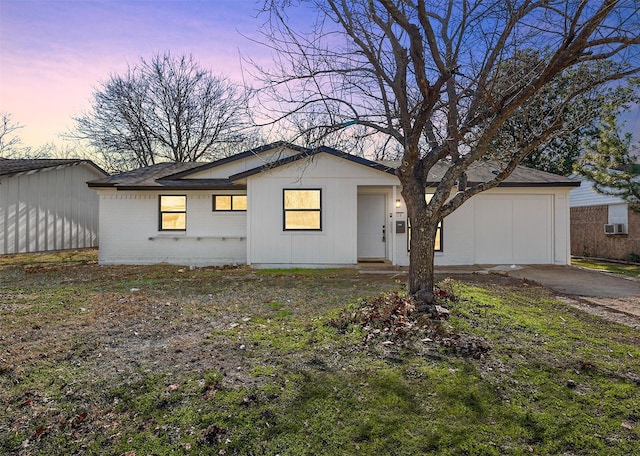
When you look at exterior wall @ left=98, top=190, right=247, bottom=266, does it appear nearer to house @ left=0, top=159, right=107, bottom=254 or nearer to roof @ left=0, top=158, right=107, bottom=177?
roof @ left=0, top=158, right=107, bottom=177

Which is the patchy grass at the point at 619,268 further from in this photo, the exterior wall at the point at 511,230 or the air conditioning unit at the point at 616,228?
the air conditioning unit at the point at 616,228

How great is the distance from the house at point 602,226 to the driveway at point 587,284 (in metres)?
5.38

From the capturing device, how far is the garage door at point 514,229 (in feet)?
38.3

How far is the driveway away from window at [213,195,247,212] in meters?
7.95

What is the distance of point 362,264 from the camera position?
454 inches

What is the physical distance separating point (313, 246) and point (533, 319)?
6.76m

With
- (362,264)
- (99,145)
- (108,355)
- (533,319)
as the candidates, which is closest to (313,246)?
(362,264)

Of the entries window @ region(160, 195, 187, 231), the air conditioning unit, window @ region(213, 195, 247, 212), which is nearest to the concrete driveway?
the air conditioning unit

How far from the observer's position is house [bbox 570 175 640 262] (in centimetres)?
1422

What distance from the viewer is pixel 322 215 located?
35.9ft

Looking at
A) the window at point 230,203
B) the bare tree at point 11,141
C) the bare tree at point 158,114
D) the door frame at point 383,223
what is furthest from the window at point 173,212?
the bare tree at point 11,141

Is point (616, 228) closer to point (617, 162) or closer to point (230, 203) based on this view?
point (617, 162)

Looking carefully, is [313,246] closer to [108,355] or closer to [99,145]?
[108,355]

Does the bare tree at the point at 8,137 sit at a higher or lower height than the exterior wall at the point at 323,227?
Answer: higher
